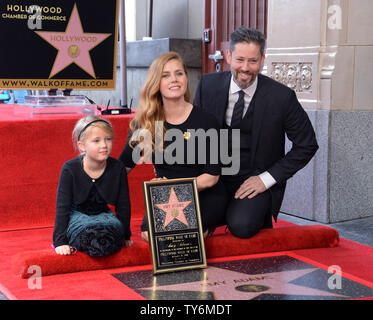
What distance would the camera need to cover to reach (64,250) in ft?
10.6

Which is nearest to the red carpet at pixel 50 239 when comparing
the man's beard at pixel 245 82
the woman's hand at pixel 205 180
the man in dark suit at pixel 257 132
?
the man in dark suit at pixel 257 132

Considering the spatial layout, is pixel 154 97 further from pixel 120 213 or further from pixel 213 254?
pixel 213 254

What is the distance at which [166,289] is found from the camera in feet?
9.59

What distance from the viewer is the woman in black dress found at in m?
3.41

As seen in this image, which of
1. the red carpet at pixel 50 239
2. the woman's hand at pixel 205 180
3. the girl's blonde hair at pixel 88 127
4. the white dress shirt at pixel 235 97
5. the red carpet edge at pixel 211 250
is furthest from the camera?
the white dress shirt at pixel 235 97

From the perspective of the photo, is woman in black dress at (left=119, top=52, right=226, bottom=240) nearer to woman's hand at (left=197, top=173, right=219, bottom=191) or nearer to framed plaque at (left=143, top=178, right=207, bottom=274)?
Result: woman's hand at (left=197, top=173, right=219, bottom=191)

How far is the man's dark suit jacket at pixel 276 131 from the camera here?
3.66 m

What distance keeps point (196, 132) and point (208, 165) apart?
194mm

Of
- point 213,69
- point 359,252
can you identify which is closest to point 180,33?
point 213,69

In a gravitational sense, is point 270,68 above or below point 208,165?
above

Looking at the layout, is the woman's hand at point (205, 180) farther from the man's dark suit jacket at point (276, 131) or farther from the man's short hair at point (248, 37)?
the man's short hair at point (248, 37)

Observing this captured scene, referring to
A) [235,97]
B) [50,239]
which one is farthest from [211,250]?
[50,239]

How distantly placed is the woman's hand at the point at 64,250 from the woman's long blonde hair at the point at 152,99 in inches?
27.1

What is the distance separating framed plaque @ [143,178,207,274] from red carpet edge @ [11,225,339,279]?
20 cm
